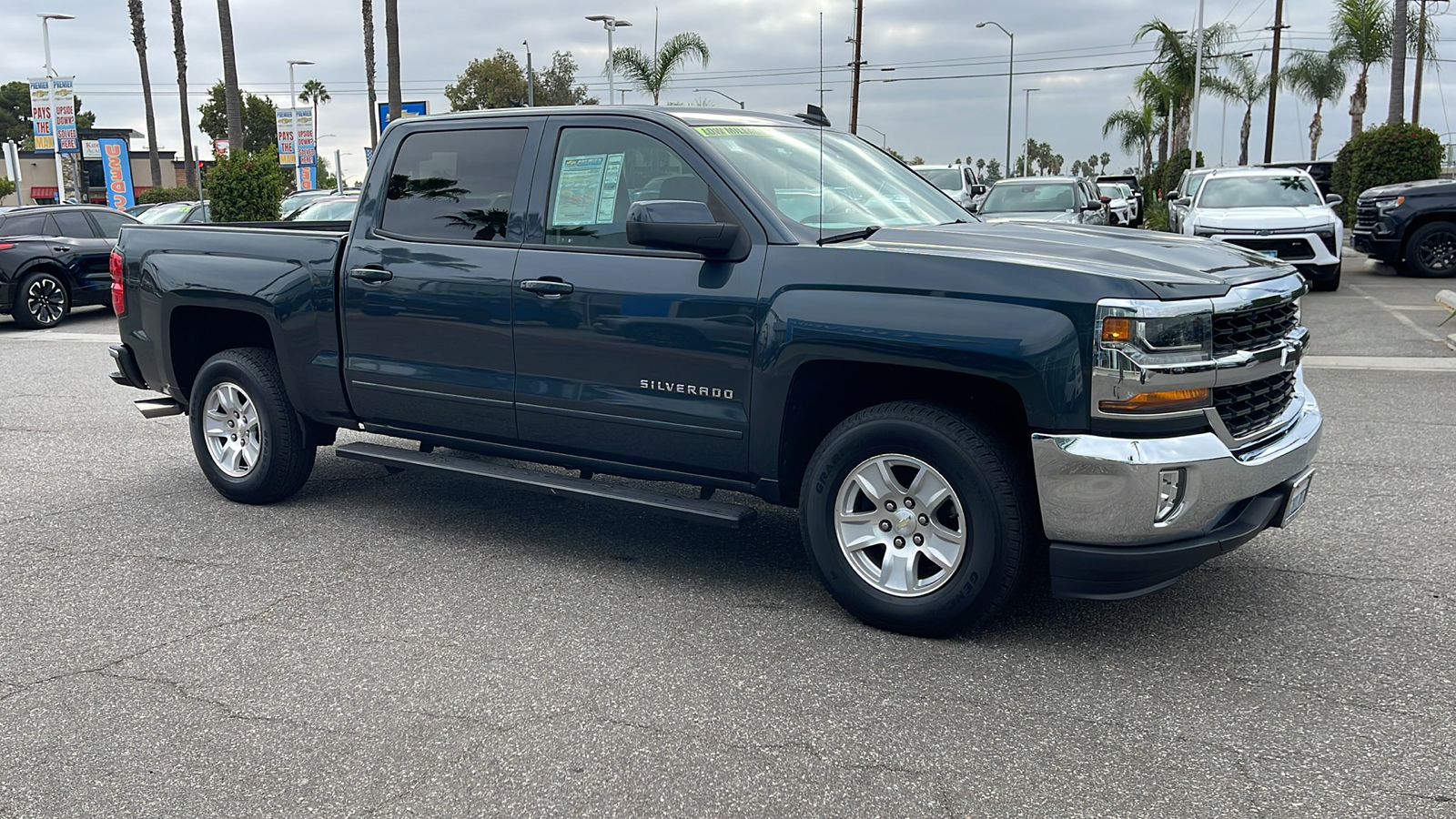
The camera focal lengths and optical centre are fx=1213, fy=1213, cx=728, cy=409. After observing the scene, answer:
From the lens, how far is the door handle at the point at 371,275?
5555 mm

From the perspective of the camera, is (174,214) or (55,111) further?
(55,111)

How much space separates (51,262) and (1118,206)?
73.9 feet

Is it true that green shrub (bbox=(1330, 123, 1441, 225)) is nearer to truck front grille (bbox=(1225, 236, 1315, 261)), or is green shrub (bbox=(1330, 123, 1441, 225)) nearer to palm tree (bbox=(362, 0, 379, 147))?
truck front grille (bbox=(1225, 236, 1315, 261))

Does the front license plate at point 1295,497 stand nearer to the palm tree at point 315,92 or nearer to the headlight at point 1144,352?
the headlight at point 1144,352

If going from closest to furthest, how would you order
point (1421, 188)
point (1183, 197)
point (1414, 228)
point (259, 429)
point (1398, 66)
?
point (259, 429)
point (1421, 188)
point (1414, 228)
point (1183, 197)
point (1398, 66)

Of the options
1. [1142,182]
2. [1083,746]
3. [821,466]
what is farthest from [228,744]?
[1142,182]

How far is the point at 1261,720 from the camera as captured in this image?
145 inches

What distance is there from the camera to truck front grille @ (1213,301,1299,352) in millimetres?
4008

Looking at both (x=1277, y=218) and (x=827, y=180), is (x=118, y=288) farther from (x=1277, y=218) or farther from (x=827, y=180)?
(x=1277, y=218)

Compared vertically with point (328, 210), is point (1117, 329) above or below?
below

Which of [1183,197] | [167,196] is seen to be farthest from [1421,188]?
[167,196]

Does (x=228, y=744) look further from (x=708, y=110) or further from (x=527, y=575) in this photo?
(x=708, y=110)

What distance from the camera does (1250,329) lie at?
414 cm

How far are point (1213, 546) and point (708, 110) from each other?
2813mm
